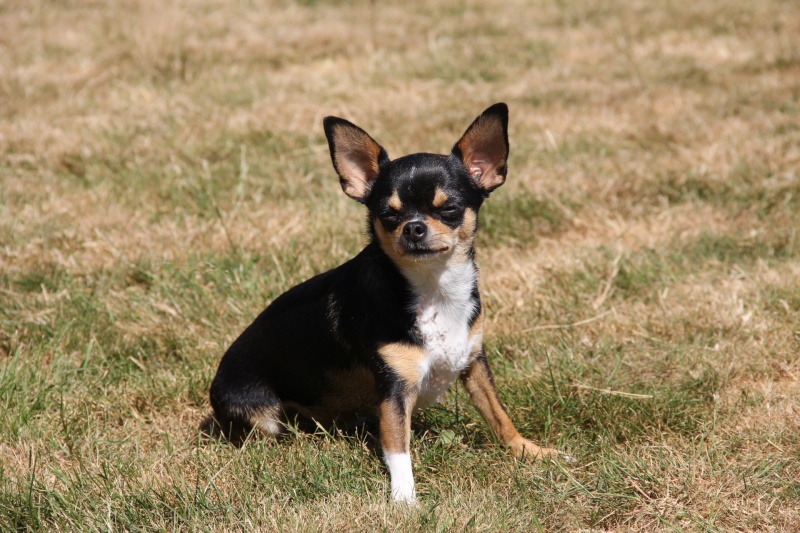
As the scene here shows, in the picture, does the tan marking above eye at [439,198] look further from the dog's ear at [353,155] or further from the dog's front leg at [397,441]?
the dog's front leg at [397,441]

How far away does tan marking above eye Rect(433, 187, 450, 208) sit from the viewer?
3.28 metres

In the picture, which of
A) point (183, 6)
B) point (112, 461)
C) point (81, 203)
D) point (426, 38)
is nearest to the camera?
point (112, 461)

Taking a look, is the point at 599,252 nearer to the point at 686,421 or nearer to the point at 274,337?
the point at 686,421

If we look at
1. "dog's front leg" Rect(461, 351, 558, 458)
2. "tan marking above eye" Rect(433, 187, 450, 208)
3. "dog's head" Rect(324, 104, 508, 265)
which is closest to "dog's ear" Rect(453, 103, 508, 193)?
"dog's head" Rect(324, 104, 508, 265)

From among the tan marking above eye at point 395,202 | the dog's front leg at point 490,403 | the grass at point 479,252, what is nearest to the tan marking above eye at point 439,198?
the tan marking above eye at point 395,202

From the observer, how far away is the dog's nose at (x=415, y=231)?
3180mm

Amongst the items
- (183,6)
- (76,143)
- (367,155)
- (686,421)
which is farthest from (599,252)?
(183,6)

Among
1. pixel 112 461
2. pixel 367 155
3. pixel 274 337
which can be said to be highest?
pixel 367 155

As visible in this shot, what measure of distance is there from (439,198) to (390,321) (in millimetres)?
489

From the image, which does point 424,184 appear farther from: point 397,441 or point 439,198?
point 397,441

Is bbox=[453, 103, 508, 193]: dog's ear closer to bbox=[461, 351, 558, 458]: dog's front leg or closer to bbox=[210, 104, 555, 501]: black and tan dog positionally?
bbox=[210, 104, 555, 501]: black and tan dog

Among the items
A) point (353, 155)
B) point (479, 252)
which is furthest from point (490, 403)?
point (479, 252)

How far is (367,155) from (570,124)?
3728 mm

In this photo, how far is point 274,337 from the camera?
368cm
